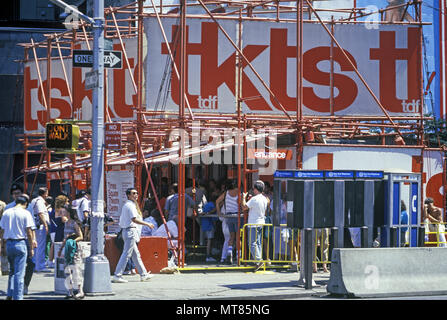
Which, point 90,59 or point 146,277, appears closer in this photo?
point 90,59

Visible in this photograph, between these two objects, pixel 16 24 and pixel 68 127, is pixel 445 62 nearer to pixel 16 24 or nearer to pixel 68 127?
pixel 16 24

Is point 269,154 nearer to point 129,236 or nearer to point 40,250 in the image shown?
point 129,236

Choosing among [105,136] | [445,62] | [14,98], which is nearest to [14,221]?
[105,136]

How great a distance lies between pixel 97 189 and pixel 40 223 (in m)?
5.53

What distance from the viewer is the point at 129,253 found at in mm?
16766

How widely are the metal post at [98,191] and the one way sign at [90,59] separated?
418 millimetres

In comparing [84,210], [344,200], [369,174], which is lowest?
[84,210]

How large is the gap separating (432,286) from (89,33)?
805 inches

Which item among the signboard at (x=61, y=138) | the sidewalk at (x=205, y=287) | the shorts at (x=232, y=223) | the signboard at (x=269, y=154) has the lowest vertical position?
the sidewalk at (x=205, y=287)

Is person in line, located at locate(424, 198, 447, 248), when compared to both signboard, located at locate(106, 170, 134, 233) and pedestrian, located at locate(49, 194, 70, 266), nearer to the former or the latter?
signboard, located at locate(106, 170, 134, 233)

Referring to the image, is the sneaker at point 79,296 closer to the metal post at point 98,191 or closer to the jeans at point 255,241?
the metal post at point 98,191

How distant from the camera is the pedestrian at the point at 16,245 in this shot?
13703 millimetres

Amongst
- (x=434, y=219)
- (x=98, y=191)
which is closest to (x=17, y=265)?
(x=98, y=191)

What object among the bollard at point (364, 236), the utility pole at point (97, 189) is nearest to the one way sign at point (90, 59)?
the utility pole at point (97, 189)
